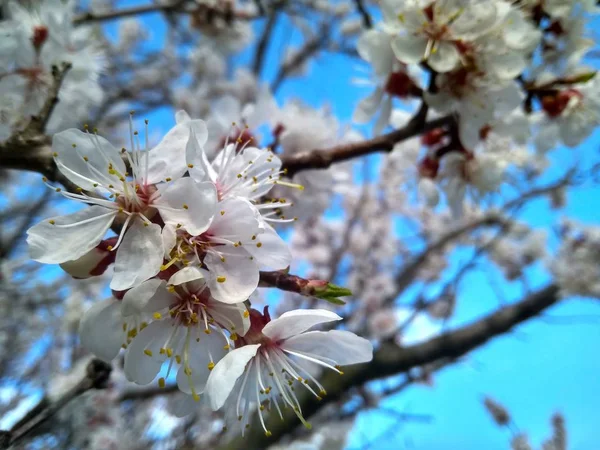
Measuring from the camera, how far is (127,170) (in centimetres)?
59

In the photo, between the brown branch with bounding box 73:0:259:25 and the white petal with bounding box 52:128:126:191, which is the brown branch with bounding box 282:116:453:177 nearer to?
the white petal with bounding box 52:128:126:191

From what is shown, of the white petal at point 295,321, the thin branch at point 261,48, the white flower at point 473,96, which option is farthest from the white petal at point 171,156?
the thin branch at point 261,48

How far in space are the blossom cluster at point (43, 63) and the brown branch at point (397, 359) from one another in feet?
3.39

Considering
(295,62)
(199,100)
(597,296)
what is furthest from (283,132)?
(295,62)

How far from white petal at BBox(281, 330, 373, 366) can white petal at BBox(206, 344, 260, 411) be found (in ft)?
0.33

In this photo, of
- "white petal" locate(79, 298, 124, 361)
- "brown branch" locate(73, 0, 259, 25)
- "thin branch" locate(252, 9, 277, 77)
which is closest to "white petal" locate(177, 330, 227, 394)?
"white petal" locate(79, 298, 124, 361)

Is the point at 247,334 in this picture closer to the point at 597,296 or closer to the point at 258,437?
the point at 258,437

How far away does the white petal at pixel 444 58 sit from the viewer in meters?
0.77

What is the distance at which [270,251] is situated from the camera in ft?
1.71

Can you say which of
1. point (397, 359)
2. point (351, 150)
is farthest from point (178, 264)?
point (397, 359)

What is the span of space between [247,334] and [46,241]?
25 centimetres

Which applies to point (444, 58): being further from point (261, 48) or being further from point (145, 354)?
point (261, 48)

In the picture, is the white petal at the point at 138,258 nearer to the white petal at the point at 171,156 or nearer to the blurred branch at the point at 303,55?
the white petal at the point at 171,156

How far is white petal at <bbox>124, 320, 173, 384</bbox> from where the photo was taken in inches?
20.0
